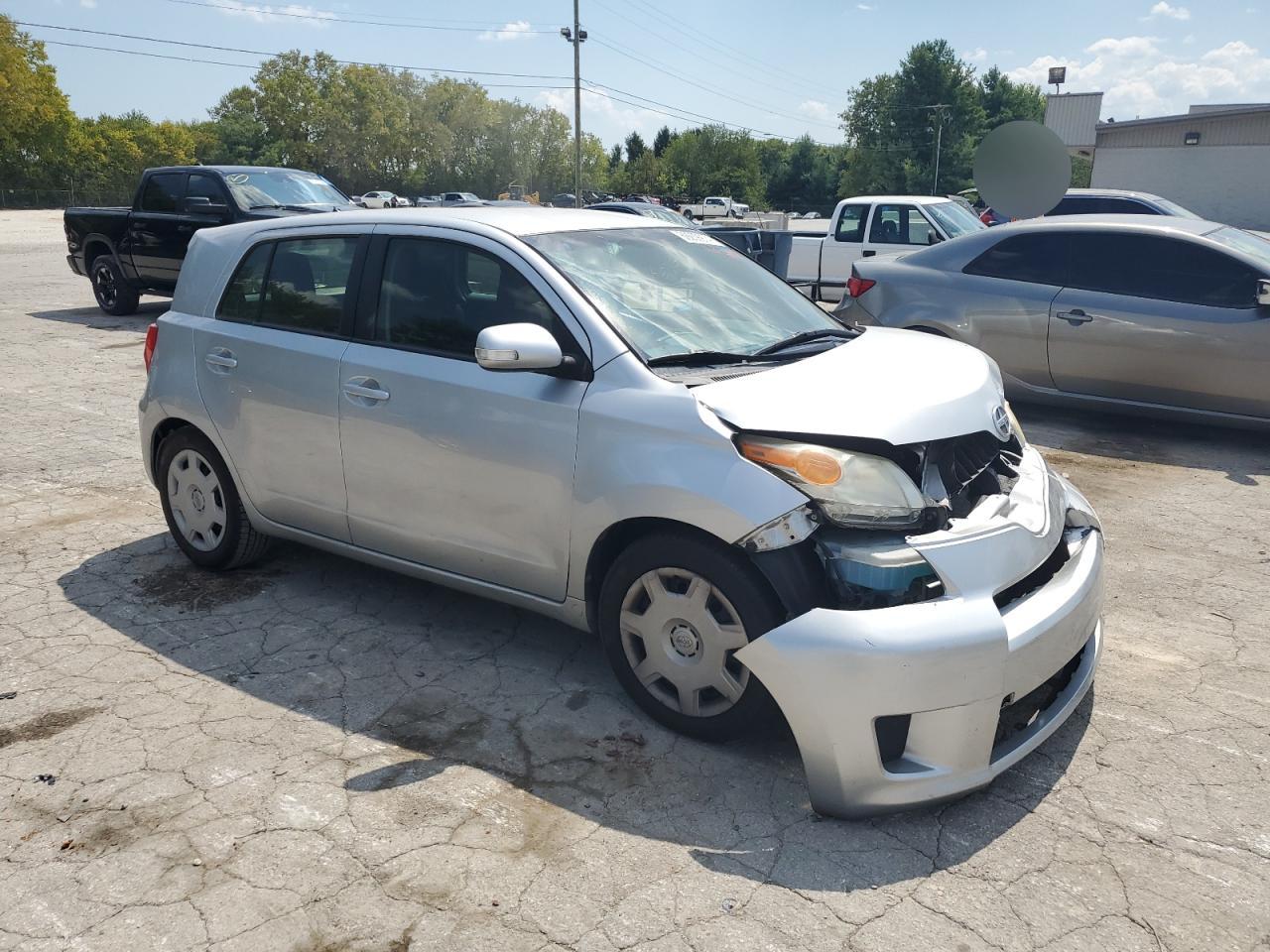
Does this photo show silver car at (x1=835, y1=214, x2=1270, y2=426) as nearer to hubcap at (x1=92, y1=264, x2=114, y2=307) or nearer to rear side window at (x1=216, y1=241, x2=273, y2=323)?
rear side window at (x1=216, y1=241, x2=273, y2=323)

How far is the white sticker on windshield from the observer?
4.34m

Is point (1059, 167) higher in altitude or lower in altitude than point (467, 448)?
higher

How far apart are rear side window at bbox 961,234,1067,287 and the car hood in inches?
177

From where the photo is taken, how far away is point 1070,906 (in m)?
2.60

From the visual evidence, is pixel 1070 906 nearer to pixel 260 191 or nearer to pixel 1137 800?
pixel 1137 800

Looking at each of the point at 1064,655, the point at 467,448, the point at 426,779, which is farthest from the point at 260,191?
the point at 1064,655

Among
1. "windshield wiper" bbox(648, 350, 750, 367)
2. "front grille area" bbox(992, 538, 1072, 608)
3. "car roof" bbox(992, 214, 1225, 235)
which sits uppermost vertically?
"car roof" bbox(992, 214, 1225, 235)

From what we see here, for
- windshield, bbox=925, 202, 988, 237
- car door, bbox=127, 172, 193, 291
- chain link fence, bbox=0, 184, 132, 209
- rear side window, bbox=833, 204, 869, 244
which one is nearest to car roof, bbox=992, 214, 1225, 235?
windshield, bbox=925, 202, 988, 237

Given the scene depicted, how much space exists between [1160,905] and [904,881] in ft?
2.11

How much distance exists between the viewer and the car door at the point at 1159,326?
22.6ft

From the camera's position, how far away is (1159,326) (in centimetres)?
710

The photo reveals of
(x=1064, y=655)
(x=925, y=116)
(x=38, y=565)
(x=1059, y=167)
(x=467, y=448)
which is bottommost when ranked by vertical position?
(x=38, y=565)

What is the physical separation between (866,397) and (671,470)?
676 mm

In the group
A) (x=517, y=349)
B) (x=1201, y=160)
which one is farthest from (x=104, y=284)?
(x=1201, y=160)
